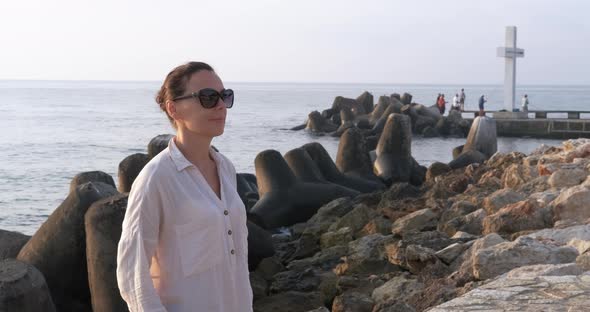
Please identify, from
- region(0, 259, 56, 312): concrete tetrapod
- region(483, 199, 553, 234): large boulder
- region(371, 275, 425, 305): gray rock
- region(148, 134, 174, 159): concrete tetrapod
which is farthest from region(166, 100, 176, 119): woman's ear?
region(148, 134, 174, 159): concrete tetrapod

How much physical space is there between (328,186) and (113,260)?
7.90m

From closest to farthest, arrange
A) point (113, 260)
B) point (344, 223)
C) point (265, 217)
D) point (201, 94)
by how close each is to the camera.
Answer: point (201, 94) → point (113, 260) → point (344, 223) → point (265, 217)

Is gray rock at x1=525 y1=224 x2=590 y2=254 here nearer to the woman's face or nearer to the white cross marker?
the woman's face

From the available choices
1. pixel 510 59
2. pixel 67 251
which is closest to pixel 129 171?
pixel 67 251

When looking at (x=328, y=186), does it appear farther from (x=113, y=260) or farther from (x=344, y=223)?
(x=113, y=260)

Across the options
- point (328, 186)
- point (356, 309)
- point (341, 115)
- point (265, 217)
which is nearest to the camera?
point (356, 309)

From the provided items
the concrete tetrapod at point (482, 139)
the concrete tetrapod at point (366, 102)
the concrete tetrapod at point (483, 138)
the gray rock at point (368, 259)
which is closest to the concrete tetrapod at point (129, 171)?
the gray rock at point (368, 259)

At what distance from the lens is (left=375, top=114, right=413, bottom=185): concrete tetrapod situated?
16.8 metres

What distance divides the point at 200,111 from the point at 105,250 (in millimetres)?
3231

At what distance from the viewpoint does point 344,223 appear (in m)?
10.2

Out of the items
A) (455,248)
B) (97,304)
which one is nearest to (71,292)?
(97,304)

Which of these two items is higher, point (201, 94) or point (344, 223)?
point (201, 94)

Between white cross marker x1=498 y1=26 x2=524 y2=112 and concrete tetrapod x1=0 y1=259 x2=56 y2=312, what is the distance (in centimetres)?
3126

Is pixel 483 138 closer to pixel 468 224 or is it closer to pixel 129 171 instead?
pixel 468 224
